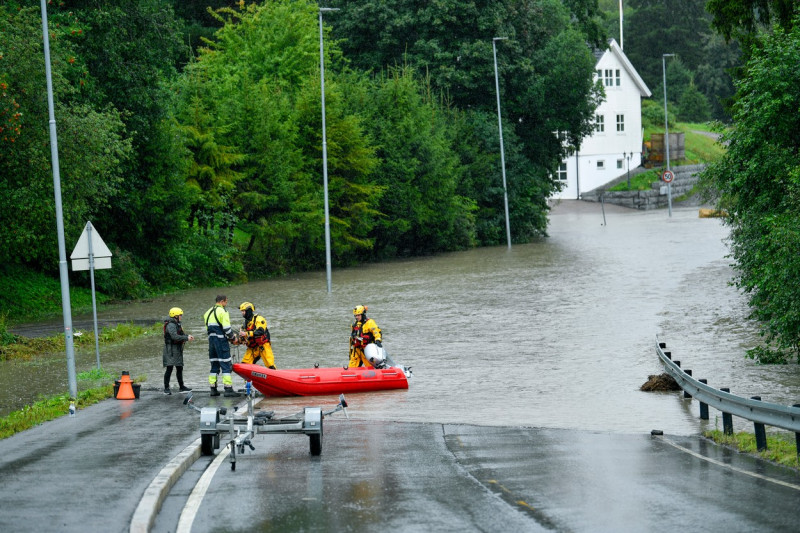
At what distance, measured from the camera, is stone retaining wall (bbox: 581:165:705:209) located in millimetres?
88688

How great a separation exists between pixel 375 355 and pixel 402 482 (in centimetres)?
867

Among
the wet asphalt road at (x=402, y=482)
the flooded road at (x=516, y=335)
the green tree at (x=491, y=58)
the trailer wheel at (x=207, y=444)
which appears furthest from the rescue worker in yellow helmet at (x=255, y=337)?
the green tree at (x=491, y=58)

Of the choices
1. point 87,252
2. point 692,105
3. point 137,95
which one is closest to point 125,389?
point 87,252

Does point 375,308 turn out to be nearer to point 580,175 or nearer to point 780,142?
point 780,142

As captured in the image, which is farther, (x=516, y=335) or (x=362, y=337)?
(x=516, y=335)

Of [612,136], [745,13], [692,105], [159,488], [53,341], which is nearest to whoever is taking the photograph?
[159,488]

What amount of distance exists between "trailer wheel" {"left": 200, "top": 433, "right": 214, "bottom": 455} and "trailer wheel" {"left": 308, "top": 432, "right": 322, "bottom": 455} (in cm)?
116

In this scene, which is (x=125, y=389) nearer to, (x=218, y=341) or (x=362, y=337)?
(x=218, y=341)

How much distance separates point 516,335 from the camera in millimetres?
28156

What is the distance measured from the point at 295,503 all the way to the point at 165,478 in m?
1.51

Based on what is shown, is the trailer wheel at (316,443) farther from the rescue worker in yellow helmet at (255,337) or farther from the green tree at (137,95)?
the green tree at (137,95)

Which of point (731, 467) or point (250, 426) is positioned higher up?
point (250, 426)

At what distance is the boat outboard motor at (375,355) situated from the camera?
1969cm

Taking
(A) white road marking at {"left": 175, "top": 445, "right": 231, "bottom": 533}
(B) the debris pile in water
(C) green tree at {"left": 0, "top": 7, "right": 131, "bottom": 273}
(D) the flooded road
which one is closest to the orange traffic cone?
(D) the flooded road
